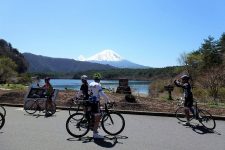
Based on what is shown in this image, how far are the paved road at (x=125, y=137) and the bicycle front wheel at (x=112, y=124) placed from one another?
0.24 m

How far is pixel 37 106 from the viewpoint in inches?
694

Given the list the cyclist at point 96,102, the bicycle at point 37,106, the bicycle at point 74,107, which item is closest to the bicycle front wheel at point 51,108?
the bicycle at point 37,106

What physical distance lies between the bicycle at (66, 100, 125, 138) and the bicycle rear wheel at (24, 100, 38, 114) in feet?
21.8

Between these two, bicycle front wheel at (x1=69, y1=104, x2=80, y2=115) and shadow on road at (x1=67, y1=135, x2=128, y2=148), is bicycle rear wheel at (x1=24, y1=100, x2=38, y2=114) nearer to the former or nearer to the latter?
bicycle front wheel at (x1=69, y1=104, x2=80, y2=115)

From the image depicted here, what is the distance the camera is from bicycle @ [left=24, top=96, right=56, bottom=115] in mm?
17016

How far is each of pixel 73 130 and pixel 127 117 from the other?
4.98 meters

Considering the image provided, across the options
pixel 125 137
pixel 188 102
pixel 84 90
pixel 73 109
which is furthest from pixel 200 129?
pixel 73 109

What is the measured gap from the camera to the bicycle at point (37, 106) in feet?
→ 55.8

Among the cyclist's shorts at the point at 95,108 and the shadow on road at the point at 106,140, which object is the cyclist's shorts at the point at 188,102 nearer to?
the shadow on road at the point at 106,140

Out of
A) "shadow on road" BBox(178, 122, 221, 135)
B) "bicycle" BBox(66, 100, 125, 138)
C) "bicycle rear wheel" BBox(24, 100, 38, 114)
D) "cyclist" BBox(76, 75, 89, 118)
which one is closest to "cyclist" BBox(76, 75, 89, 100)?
"cyclist" BBox(76, 75, 89, 118)

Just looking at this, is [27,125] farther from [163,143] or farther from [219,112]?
[219,112]

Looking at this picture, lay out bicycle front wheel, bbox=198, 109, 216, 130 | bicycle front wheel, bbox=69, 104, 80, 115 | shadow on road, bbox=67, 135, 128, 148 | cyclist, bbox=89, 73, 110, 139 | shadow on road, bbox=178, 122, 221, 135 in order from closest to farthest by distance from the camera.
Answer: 1. shadow on road, bbox=67, 135, 128, 148
2. cyclist, bbox=89, 73, 110, 139
3. shadow on road, bbox=178, 122, 221, 135
4. bicycle front wheel, bbox=198, 109, 216, 130
5. bicycle front wheel, bbox=69, 104, 80, 115

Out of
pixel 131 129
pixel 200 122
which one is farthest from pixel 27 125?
pixel 200 122

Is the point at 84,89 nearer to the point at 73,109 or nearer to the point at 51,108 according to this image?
the point at 51,108
